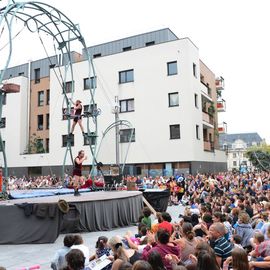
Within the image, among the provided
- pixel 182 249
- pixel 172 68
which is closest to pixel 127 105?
pixel 172 68

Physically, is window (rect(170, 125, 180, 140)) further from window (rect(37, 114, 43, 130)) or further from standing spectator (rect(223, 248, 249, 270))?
standing spectator (rect(223, 248, 249, 270))

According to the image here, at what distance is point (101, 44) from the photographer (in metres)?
34.4

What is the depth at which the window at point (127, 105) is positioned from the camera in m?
29.1

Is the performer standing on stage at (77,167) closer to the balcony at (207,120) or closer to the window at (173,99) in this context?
the window at (173,99)

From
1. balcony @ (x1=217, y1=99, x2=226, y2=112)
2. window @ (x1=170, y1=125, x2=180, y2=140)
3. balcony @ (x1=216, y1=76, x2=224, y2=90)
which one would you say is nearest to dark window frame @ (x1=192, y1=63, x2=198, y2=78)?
window @ (x1=170, y1=125, x2=180, y2=140)

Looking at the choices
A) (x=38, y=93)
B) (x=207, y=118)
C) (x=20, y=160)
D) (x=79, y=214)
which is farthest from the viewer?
(x=38, y=93)

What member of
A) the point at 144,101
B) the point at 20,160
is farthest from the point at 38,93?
the point at 144,101

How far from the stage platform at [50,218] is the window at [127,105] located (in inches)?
728

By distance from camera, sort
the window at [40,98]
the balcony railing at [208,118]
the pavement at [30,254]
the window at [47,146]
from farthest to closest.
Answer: the window at [40,98] < the window at [47,146] < the balcony railing at [208,118] < the pavement at [30,254]

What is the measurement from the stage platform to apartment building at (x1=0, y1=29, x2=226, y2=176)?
1615 cm

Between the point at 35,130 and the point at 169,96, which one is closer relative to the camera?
the point at 169,96

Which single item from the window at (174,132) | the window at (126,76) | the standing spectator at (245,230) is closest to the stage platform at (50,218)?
the standing spectator at (245,230)

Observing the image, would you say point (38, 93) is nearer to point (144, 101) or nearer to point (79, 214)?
point (144, 101)

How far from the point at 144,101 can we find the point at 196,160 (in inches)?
260
